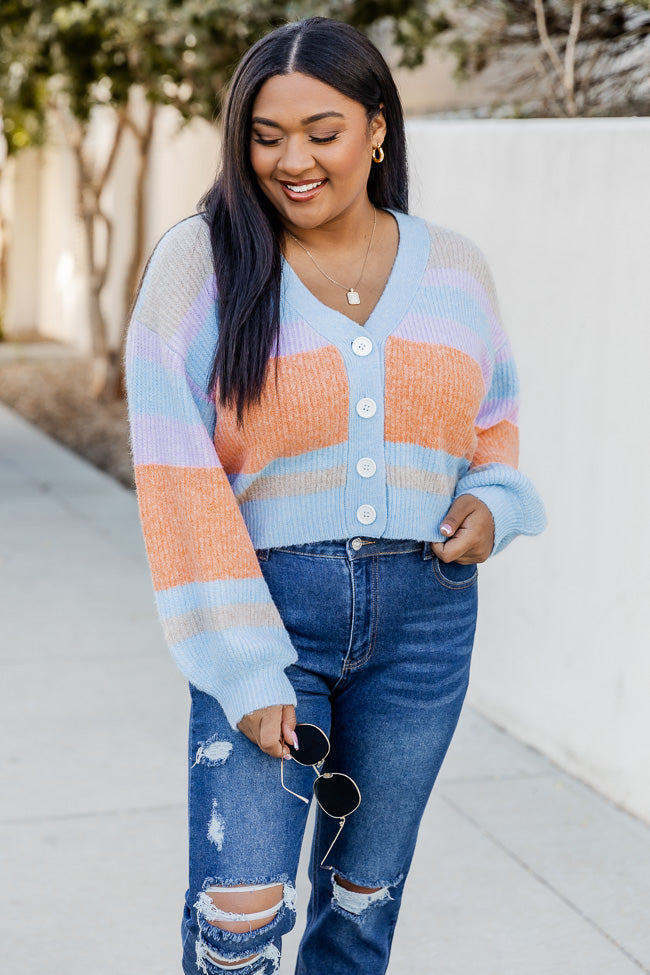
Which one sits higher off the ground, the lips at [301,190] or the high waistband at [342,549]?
the lips at [301,190]

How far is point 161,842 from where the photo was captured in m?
3.47

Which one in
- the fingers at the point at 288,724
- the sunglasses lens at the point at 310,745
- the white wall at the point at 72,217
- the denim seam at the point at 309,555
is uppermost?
the denim seam at the point at 309,555

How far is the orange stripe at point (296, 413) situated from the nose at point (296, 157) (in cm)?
27

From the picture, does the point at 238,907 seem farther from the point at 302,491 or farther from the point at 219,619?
the point at 302,491

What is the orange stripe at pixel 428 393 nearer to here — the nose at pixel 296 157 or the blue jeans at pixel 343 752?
the blue jeans at pixel 343 752

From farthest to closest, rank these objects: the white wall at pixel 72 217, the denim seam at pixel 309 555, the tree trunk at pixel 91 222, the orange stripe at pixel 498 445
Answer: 1. the white wall at pixel 72 217
2. the tree trunk at pixel 91 222
3. the orange stripe at pixel 498 445
4. the denim seam at pixel 309 555

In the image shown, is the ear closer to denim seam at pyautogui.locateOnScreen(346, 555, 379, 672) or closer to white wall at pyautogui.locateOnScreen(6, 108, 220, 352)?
denim seam at pyautogui.locateOnScreen(346, 555, 379, 672)

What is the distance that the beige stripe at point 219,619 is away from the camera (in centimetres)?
193

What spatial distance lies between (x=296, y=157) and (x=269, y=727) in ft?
2.78

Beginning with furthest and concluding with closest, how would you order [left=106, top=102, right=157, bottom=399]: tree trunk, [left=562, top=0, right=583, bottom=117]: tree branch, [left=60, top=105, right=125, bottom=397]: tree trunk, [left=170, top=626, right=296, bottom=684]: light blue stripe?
[left=60, top=105, right=125, bottom=397]: tree trunk, [left=106, top=102, right=157, bottom=399]: tree trunk, [left=562, top=0, right=583, bottom=117]: tree branch, [left=170, top=626, right=296, bottom=684]: light blue stripe

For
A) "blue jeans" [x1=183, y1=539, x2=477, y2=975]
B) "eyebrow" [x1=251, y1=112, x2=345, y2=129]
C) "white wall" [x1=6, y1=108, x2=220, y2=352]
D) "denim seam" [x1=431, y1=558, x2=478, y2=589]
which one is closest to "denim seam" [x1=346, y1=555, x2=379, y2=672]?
"blue jeans" [x1=183, y1=539, x2=477, y2=975]

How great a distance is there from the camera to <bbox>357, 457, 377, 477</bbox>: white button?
79.4 inches

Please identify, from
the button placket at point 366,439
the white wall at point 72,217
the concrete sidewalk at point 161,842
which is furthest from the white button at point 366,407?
the white wall at point 72,217

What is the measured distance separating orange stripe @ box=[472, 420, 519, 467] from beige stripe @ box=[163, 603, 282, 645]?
547 mm
